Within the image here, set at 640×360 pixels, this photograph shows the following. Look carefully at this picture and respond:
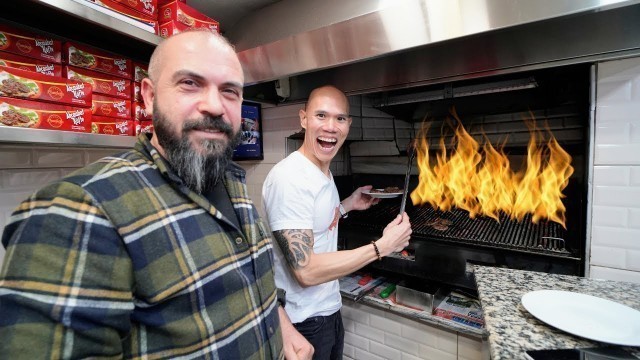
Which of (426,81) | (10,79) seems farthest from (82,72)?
(426,81)

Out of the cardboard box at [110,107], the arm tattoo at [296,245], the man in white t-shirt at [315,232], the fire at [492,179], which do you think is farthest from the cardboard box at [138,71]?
the fire at [492,179]

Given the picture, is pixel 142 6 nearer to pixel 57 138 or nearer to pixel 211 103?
pixel 57 138

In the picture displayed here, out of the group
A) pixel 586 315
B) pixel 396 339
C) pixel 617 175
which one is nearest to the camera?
pixel 586 315

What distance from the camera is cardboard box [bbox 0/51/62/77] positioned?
979 millimetres

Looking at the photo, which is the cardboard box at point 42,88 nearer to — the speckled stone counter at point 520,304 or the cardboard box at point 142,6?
the cardboard box at point 142,6

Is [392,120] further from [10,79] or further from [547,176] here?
[10,79]

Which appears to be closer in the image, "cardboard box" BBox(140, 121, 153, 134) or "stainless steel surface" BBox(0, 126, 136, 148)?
"stainless steel surface" BBox(0, 126, 136, 148)

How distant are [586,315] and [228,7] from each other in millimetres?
2017

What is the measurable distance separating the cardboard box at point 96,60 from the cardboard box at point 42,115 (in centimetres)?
20

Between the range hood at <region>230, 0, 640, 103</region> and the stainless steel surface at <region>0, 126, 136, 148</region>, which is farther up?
the range hood at <region>230, 0, 640, 103</region>

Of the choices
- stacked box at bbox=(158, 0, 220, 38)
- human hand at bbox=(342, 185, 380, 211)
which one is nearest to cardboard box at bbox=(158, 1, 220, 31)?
stacked box at bbox=(158, 0, 220, 38)

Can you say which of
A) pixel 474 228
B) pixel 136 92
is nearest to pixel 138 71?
pixel 136 92

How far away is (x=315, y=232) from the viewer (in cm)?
134

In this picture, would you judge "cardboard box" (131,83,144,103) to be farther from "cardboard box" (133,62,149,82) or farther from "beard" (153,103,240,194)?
"beard" (153,103,240,194)
